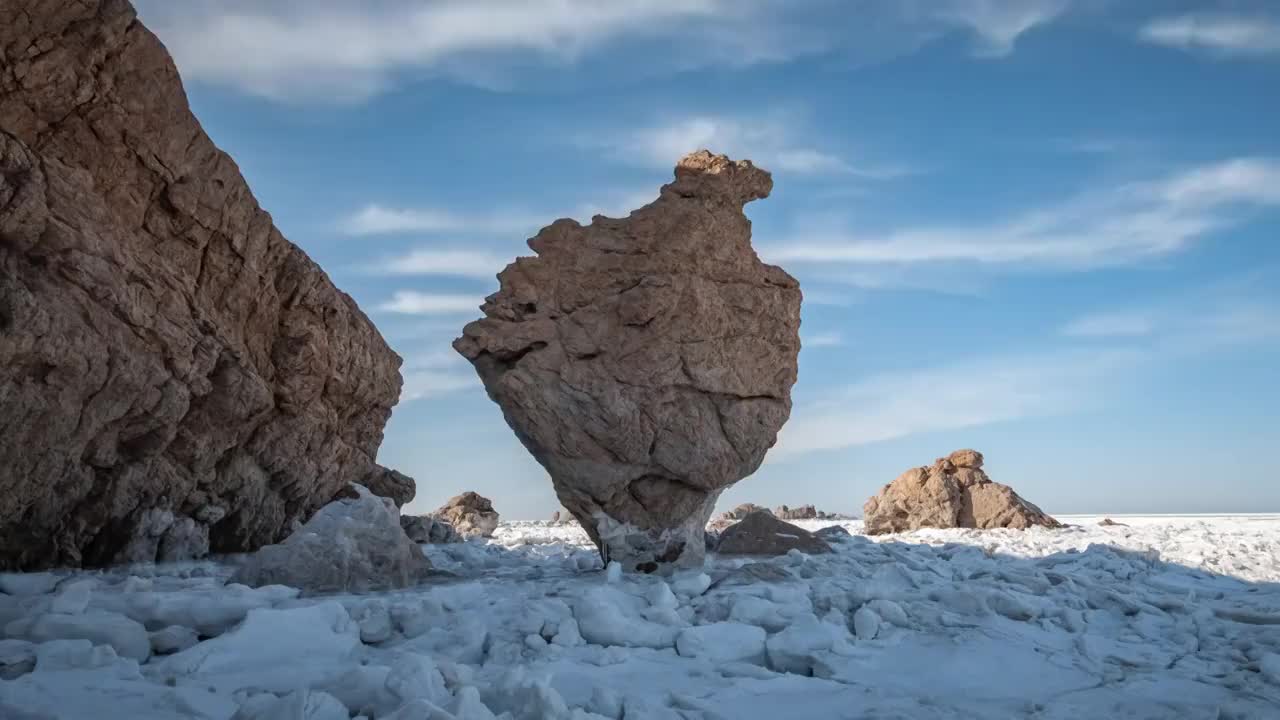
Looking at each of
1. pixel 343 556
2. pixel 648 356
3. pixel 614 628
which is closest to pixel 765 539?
pixel 648 356

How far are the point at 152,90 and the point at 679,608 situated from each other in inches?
337

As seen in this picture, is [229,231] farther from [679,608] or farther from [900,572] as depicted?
[900,572]

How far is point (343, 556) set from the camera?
31.9 feet

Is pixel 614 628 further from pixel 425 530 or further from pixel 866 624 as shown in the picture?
pixel 425 530

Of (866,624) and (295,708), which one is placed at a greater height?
(866,624)

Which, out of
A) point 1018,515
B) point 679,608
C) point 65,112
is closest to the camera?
point 679,608

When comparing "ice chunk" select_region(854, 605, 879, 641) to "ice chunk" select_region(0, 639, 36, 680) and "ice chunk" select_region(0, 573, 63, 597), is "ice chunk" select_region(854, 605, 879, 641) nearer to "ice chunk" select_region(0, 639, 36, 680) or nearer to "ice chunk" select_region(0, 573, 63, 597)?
"ice chunk" select_region(0, 639, 36, 680)

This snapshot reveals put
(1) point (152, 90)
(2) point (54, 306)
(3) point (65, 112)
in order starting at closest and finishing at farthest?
1. (2) point (54, 306)
2. (3) point (65, 112)
3. (1) point (152, 90)

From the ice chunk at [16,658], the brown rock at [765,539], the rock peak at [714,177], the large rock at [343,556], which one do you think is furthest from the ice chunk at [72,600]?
the brown rock at [765,539]

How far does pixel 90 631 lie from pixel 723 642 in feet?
14.5

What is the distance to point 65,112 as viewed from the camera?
10.0 m

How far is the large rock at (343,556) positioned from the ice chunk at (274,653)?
8.74 ft

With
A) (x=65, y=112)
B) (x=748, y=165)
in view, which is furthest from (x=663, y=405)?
(x=65, y=112)

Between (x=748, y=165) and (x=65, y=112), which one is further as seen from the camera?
(x=748, y=165)
